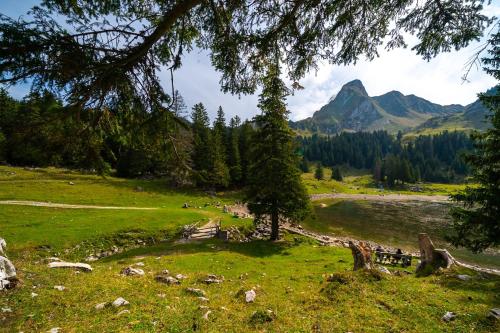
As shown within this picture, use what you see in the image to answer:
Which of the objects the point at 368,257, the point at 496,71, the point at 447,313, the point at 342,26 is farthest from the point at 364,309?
the point at 496,71

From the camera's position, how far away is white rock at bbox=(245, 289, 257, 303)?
898cm

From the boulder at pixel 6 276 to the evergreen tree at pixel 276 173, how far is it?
17.7 metres

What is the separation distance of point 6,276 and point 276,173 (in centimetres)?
1872

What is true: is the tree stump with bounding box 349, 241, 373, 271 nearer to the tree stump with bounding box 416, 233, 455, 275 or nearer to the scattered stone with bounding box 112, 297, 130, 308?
the tree stump with bounding box 416, 233, 455, 275

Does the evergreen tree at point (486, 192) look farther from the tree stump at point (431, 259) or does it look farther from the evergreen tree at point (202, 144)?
the evergreen tree at point (202, 144)

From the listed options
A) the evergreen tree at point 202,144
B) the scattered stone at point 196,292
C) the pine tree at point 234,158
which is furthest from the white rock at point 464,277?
the pine tree at point 234,158

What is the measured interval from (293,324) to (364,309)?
7.01 feet

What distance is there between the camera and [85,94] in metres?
6.26

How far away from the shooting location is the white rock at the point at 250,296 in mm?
8983

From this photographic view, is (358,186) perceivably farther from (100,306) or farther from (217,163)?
(100,306)

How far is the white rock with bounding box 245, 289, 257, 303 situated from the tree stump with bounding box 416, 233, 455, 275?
26.2 feet

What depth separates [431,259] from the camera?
41.8ft

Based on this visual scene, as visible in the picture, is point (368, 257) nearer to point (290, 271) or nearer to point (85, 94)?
point (290, 271)

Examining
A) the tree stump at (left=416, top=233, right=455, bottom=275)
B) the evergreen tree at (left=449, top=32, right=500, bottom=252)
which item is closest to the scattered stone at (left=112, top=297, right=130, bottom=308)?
the tree stump at (left=416, top=233, right=455, bottom=275)
